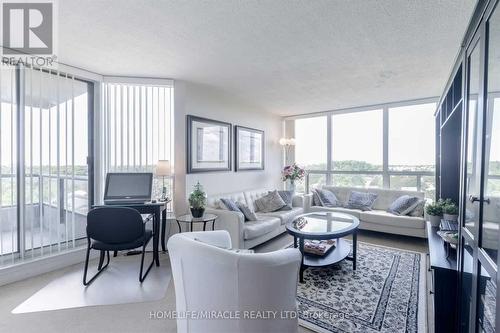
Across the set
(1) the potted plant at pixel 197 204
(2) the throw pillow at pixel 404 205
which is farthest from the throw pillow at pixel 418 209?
(1) the potted plant at pixel 197 204

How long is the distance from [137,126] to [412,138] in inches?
190

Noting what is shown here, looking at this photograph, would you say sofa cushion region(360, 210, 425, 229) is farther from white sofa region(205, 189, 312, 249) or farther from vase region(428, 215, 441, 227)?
vase region(428, 215, 441, 227)

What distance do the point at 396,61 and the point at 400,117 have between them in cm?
223

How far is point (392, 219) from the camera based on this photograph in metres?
3.78

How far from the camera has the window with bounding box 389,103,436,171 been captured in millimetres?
4328

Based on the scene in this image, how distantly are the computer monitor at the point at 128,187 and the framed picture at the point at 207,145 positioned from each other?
0.69m

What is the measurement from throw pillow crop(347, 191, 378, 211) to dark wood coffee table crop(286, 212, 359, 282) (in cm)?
125

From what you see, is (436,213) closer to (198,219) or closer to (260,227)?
(260,227)

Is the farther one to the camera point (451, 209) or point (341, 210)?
point (341, 210)

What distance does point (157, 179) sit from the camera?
3479 mm

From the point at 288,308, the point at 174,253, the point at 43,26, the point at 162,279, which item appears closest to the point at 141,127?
the point at 43,26

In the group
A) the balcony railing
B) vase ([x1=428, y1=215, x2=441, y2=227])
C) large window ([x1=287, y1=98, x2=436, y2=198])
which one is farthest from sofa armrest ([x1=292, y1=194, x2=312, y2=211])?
the balcony railing

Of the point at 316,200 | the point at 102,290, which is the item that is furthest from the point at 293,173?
the point at 102,290

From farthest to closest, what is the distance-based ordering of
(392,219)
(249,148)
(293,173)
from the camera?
(293,173)
(249,148)
(392,219)
